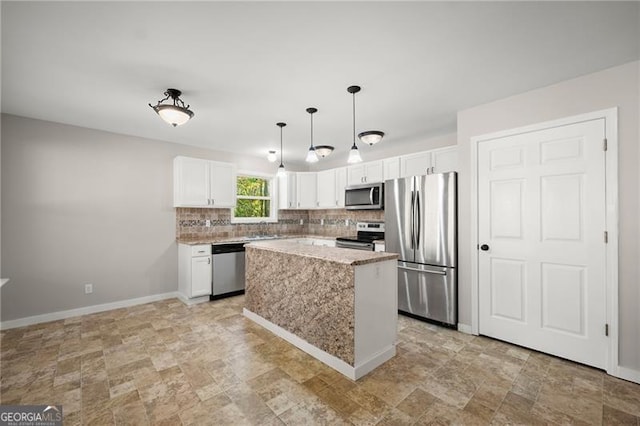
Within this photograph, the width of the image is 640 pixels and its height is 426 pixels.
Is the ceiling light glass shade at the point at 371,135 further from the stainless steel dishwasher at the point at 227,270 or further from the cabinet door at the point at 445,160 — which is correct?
the stainless steel dishwasher at the point at 227,270

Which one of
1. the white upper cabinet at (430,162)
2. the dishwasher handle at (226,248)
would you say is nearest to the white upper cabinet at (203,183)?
the dishwasher handle at (226,248)

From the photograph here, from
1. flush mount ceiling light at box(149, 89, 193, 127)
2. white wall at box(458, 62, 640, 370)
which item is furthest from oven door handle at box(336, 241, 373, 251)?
flush mount ceiling light at box(149, 89, 193, 127)

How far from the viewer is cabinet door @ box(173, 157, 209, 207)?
444 cm

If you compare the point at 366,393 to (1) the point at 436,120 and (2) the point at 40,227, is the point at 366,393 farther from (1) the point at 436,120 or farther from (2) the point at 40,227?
(2) the point at 40,227

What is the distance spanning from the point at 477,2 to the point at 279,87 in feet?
5.49

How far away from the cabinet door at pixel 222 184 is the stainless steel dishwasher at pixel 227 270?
0.81 metres

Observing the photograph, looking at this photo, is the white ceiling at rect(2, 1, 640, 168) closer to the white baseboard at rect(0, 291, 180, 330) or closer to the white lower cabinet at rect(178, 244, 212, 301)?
the white lower cabinet at rect(178, 244, 212, 301)

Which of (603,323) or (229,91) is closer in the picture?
(603,323)

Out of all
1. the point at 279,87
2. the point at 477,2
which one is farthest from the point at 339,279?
the point at 477,2

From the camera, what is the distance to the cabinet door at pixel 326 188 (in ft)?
17.8

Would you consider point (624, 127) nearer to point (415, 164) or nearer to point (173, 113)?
point (415, 164)

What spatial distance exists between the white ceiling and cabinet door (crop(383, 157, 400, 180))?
1.12m

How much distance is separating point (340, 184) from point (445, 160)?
2027 millimetres

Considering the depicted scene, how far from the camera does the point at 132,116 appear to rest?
3.40 meters
